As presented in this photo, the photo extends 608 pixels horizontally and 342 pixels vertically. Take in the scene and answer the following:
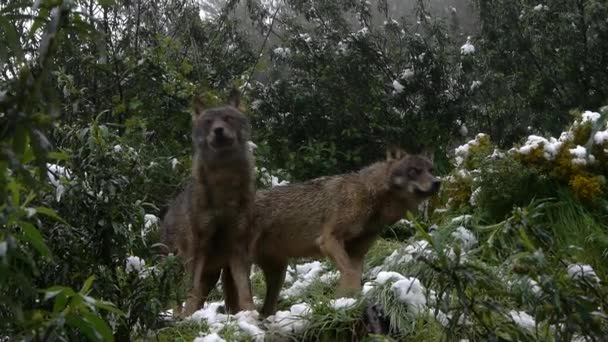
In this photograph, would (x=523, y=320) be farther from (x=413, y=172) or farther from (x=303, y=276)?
(x=303, y=276)

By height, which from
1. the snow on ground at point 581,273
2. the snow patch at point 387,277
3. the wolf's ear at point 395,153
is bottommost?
the snow on ground at point 581,273

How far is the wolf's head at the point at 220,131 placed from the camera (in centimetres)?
735

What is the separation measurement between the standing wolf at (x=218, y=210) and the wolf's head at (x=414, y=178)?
1304 millimetres

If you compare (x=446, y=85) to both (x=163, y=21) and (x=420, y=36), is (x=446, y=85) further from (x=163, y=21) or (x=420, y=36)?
(x=163, y=21)

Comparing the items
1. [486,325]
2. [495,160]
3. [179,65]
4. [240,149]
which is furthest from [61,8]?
[179,65]

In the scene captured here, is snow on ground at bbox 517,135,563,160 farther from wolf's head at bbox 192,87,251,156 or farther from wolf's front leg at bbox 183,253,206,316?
wolf's front leg at bbox 183,253,206,316

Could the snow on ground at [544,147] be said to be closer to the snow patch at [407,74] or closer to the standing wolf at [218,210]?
the standing wolf at [218,210]

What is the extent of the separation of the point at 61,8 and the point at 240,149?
5.37 m

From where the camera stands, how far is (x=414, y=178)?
25.6 feet

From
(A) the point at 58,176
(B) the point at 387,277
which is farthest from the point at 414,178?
(A) the point at 58,176

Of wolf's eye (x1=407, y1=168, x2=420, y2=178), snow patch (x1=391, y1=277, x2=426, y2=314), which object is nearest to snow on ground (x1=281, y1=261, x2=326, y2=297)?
wolf's eye (x1=407, y1=168, x2=420, y2=178)

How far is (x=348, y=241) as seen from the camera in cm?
765

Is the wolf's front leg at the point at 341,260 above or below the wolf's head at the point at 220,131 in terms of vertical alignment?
below

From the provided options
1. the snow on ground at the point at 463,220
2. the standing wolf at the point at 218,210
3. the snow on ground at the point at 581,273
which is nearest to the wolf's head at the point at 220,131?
the standing wolf at the point at 218,210
